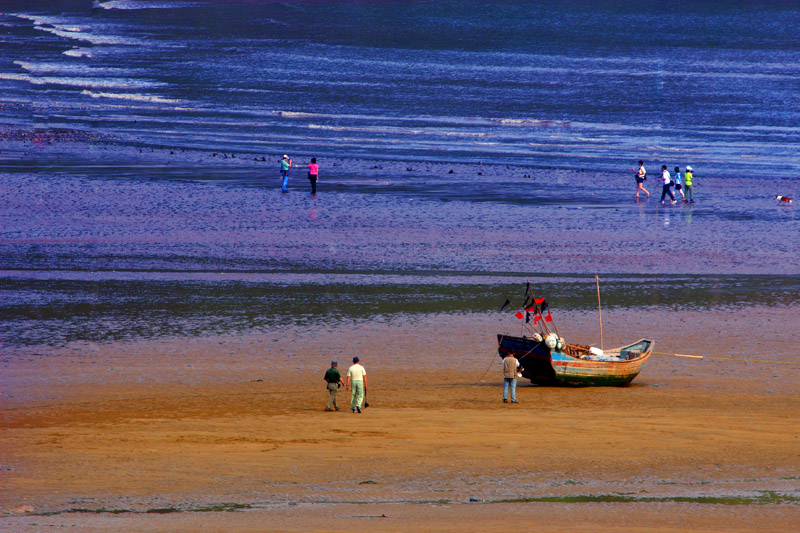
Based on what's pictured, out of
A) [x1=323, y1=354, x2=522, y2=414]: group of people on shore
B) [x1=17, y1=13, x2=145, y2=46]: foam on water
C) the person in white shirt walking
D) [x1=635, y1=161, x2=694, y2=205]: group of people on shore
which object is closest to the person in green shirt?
[x1=635, y1=161, x2=694, y2=205]: group of people on shore

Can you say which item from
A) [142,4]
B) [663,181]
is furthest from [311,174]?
[142,4]

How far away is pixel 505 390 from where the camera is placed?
1645cm

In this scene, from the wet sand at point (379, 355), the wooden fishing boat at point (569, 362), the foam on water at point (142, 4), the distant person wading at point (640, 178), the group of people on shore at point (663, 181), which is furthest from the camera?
the foam on water at point (142, 4)

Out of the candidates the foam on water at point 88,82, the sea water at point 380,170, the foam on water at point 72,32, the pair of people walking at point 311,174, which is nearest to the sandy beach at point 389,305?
the sea water at point 380,170

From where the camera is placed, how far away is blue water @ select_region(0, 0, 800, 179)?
47.6 metres

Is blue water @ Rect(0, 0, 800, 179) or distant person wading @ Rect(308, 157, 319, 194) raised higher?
blue water @ Rect(0, 0, 800, 179)

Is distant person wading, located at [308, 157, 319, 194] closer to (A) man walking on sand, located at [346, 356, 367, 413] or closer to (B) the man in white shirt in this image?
(B) the man in white shirt

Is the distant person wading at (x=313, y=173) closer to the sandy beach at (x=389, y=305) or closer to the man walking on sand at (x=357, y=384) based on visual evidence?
the sandy beach at (x=389, y=305)

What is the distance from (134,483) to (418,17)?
89301mm

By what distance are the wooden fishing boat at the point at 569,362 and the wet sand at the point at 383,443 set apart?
30 centimetres

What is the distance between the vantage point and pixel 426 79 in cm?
6781

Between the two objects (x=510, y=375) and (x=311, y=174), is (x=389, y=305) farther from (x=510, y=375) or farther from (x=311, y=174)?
(x=311, y=174)

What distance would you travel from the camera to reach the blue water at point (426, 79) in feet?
156

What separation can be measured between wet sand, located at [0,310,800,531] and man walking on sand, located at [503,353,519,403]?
26 centimetres
